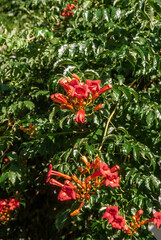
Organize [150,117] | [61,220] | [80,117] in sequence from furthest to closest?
[61,220] < [150,117] < [80,117]

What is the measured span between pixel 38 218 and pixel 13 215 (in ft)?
1.65

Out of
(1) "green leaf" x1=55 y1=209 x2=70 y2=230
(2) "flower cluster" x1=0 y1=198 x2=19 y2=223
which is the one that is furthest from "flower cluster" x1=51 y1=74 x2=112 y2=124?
(2) "flower cluster" x1=0 y1=198 x2=19 y2=223

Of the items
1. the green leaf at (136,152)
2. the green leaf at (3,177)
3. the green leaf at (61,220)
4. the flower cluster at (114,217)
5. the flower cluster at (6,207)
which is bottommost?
the flower cluster at (6,207)

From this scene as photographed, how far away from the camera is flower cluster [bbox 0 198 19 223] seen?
3.80m

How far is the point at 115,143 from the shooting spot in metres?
2.37

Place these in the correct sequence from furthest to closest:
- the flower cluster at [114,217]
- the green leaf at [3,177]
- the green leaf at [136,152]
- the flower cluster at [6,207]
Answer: the flower cluster at [6,207]
the green leaf at [3,177]
the green leaf at [136,152]
the flower cluster at [114,217]

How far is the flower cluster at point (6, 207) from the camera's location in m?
3.80

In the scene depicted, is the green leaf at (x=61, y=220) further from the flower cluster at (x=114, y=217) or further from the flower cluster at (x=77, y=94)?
the flower cluster at (x=77, y=94)

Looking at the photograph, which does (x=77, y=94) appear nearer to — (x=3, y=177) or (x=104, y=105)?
(x=104, y=105)

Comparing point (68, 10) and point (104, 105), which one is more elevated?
point (68, 10)

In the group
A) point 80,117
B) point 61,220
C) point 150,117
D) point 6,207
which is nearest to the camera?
point 80,117

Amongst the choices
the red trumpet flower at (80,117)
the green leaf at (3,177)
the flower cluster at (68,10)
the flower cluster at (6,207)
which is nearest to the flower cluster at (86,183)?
the red trumpet flower at (80,117)

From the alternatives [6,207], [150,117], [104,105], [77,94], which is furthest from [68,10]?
[6,207]

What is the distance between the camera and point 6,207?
3850mm
